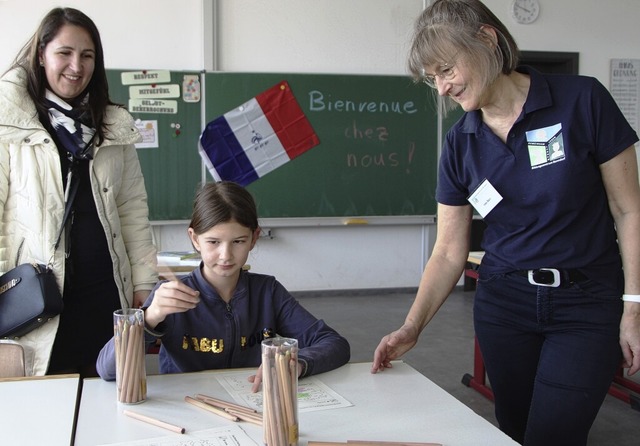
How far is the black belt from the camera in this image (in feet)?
4.52

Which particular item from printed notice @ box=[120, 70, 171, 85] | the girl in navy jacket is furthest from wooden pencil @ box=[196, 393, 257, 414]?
printed notice @ box=[120, 70, 171, 85]

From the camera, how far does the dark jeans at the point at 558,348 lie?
4.42 ft

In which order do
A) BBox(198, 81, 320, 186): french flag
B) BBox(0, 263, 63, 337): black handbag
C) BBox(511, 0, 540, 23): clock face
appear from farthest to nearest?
BBox(511, 0, 540, 23): clock face
BBox(198, 81, 320, 186): french flag
BBox(0, 263, 63, 337): black handbag

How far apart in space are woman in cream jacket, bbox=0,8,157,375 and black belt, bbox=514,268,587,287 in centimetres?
114

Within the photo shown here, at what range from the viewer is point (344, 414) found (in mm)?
1191

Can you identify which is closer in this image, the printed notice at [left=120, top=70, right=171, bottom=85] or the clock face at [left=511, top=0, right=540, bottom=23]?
the printed notice at [left=120, top=70, right=171, bottom=85]

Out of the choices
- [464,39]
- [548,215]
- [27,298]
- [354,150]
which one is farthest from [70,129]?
[354,150]

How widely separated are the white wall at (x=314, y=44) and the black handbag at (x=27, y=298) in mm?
3326

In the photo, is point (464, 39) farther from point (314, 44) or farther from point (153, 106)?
point (314, 44)

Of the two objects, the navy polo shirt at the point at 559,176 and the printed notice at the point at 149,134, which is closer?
the navy polo shirt at the point at 559,176

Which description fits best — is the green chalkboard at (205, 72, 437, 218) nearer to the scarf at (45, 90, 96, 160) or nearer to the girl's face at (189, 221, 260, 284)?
the scarf at (45, 90, 96, 160)

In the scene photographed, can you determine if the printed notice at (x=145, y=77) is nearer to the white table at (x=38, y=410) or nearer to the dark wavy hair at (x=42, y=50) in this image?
the dark wavy hair at (x=42, y=50)

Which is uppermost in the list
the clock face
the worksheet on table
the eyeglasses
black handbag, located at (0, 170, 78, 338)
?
the clock face

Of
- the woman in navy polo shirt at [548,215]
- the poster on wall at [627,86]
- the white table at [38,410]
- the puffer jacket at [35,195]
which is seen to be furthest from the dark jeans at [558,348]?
the poster on wall at [627,86]
